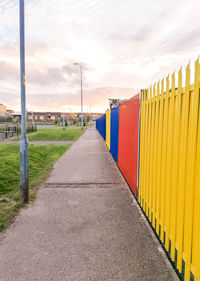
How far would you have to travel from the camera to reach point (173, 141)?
2686mm

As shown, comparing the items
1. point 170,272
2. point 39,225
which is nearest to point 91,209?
point 39,225

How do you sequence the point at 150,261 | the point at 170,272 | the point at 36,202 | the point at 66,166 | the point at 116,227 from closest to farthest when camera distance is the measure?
1. the point at 170,272
2. the point at 150,261
3. the point at 116,227
4. the point at 36,202
5. the point at 66,166

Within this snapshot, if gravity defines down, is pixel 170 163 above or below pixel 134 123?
below

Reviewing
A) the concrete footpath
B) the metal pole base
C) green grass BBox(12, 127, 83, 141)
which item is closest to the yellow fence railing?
the concrete footpath

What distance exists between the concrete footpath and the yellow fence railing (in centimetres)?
34

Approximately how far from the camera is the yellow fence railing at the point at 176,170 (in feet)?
7.18

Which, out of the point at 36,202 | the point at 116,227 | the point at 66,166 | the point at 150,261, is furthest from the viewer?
the point at 66,166

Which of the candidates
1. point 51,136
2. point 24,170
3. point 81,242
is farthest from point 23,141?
point 51,136

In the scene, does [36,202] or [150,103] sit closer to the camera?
[150,103]

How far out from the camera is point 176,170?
2.60 meters

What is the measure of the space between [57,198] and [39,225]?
1.30 m

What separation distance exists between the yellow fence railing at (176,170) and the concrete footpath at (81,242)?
0.34 m

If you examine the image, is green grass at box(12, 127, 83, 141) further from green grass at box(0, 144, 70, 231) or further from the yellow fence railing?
the yellow fence railing

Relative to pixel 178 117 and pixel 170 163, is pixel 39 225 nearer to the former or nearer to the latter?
pixel 170 163
